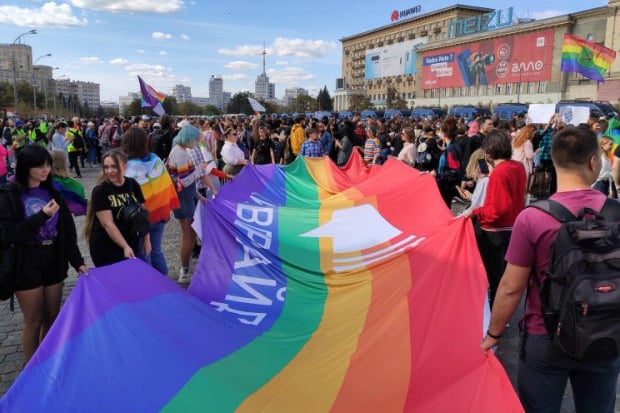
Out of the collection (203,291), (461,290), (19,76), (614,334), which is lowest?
(203,291)

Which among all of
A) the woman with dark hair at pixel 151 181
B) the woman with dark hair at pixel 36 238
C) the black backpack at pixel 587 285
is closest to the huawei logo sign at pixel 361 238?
the woman with dark hair at pixel 151 181

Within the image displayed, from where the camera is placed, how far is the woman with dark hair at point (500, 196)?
4327mm

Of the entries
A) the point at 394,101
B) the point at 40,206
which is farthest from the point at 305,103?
the point at 40,206

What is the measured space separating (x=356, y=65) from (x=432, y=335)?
136m

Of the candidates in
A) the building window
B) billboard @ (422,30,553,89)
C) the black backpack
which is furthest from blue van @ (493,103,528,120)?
the building window

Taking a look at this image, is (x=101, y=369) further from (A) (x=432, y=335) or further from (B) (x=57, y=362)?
(A) (x=432, y=335)

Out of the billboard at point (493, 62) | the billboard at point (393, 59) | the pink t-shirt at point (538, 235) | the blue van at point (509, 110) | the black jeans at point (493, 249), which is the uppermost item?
the billboard at point (393, 59)

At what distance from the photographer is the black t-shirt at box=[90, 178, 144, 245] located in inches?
162

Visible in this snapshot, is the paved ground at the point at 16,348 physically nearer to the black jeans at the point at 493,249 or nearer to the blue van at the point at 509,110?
the black jeans at the point at 493,249

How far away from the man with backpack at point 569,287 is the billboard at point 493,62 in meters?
75.3

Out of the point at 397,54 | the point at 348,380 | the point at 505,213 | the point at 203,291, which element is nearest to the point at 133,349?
the point at 348,380

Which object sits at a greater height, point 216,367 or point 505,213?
point 505,213

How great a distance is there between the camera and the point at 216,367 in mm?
2777

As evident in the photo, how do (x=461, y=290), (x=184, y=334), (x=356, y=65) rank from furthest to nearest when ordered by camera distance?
1. (x=356, y=65)
2. (x=461, y=290)
3. (x=184, y=334)
